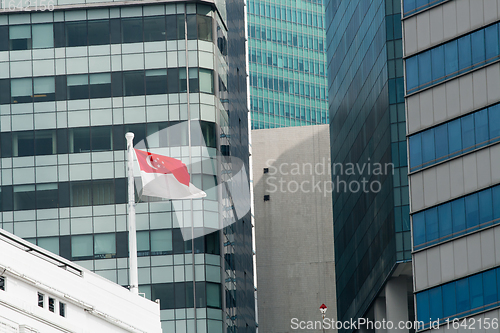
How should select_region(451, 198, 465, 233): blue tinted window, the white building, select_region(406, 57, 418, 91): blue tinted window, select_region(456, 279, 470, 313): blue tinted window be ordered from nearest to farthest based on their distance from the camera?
the white building < select_region(456, 279, 470, 313): blue tinted window < select_region(451, 198, 465, 233): blue tinted window < select_region(406, 57, 418, 91): blue tinted window

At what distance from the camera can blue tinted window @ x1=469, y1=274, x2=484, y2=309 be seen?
2625 inches

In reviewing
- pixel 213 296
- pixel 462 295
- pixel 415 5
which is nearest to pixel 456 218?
pixel 462 295

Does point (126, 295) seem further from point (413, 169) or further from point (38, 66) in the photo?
point (38, 66)

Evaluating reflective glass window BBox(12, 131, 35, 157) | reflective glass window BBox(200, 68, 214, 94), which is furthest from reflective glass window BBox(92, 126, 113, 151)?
reflective glass window BBox(200, 68, 214, 94)

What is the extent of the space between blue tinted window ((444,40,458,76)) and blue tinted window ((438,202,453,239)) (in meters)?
8.72

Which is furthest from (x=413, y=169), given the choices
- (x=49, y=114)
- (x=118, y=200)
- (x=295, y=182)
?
(x=295, y=182)

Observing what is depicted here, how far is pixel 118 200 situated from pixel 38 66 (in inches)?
531

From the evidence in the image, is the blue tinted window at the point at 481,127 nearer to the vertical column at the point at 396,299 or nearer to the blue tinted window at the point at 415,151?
the blue tinted window at the point at 415,151

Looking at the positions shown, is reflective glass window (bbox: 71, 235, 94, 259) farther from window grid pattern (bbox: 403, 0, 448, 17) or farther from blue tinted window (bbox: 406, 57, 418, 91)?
window grid pattern (bbox: 403, 0, 448, 17)

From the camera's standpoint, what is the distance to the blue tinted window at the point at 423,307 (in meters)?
70.6

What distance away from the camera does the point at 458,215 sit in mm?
69125

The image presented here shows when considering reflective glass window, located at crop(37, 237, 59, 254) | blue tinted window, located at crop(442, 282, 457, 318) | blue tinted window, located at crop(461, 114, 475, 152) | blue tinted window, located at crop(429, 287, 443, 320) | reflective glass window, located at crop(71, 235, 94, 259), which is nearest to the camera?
blue tinted window, located at crop(442, 282, 457, 318)

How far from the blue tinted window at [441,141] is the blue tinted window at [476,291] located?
853cm

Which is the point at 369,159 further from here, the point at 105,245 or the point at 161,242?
the point at 105,245
